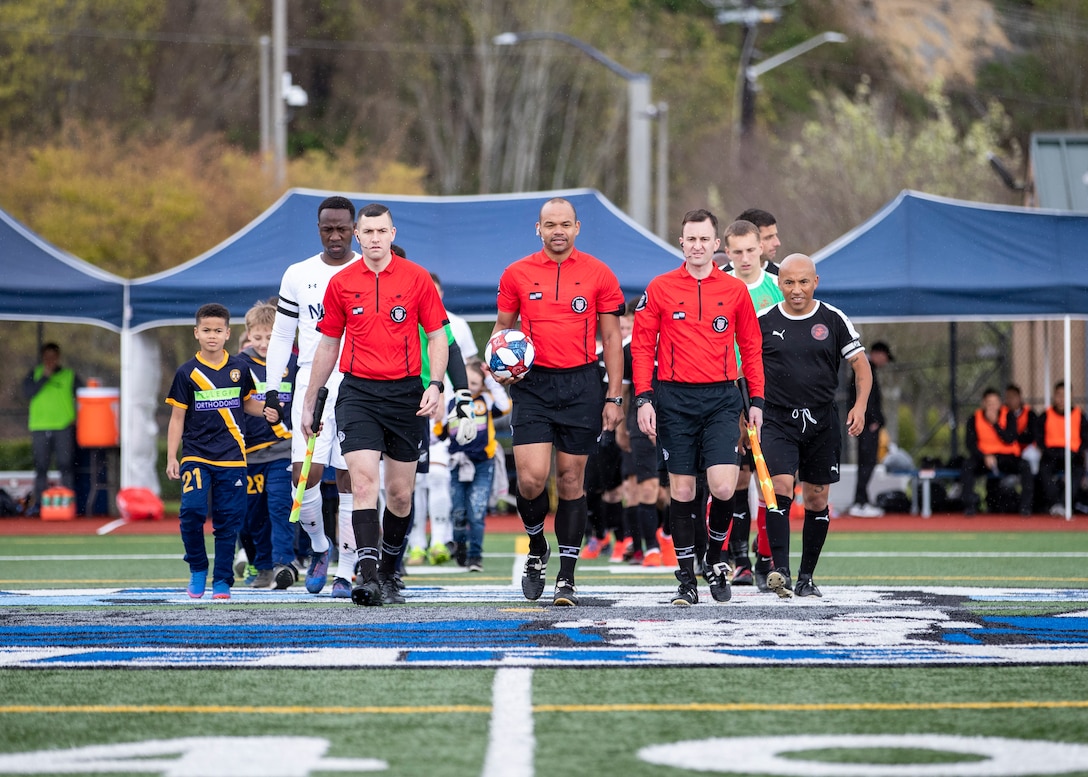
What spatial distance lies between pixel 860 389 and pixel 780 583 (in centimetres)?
119

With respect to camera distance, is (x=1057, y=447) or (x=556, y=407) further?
(x=1057, y=447)

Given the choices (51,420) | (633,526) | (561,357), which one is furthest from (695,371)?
(51,420)

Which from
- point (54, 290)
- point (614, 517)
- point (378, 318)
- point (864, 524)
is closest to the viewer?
point (378, 318)

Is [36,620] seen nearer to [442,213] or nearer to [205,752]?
[205,752]

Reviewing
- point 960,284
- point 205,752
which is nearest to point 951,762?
point 205,752

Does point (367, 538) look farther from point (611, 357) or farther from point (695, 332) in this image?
point (695, 332)

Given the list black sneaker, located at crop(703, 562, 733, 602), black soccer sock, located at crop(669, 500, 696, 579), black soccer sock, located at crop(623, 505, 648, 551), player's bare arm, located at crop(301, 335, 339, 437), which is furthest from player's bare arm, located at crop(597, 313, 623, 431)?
black soccer sock, located at crop(623, 505, 648, 551)

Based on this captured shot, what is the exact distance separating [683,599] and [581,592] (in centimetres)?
120

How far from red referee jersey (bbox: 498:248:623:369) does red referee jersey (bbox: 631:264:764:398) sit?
217 millimetres

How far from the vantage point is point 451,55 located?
4247 cm

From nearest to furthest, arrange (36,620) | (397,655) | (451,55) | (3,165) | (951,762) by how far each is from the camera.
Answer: (951,762) → (397,655) → (36,620) → (3,165) → (451,55)

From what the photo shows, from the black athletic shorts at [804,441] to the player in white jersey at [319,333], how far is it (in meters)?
2.45

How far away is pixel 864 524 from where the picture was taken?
60.3 ft

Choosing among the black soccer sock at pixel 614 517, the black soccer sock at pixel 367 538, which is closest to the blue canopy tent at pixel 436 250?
the black soccer sock at pixel 614 517
